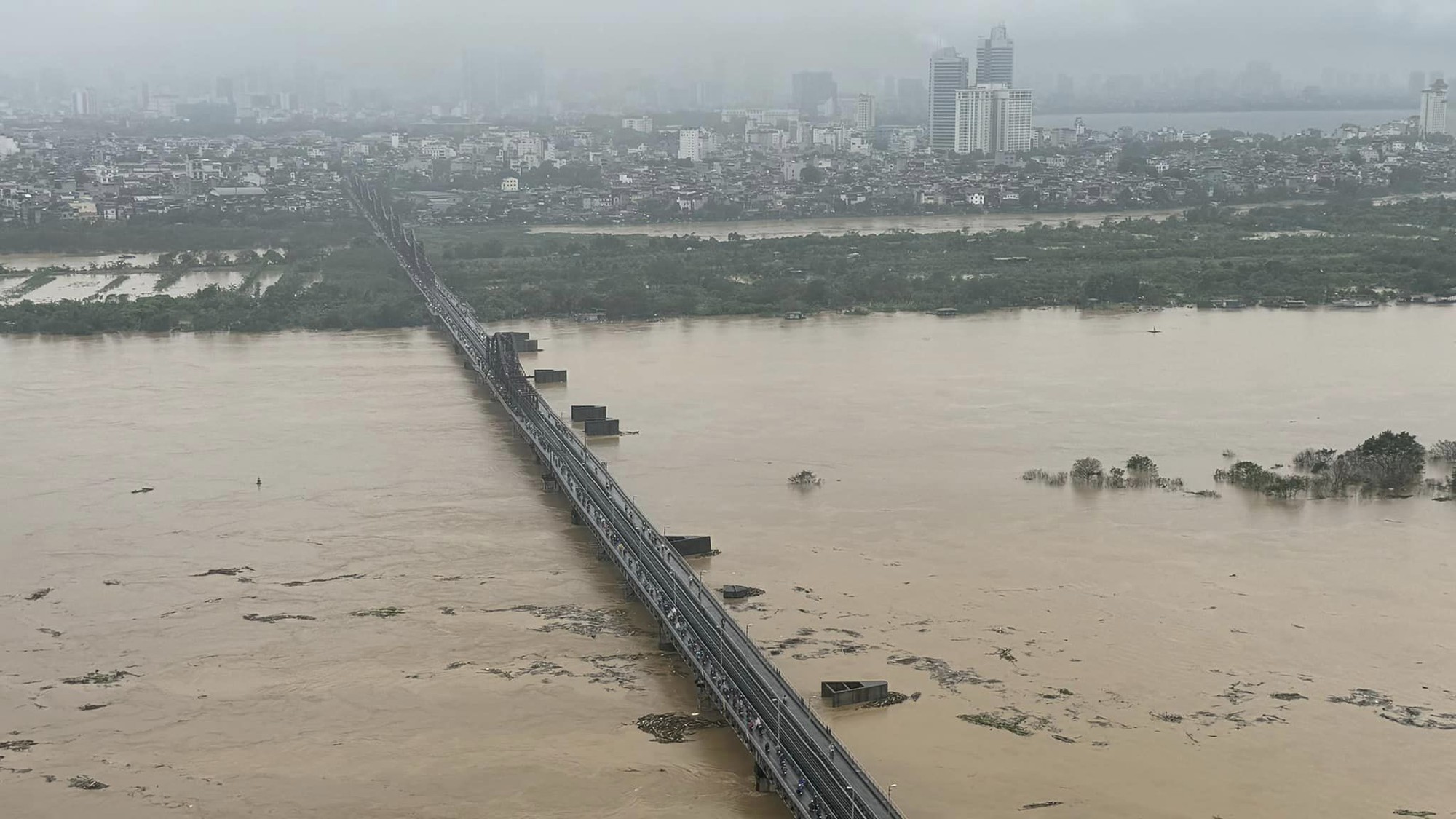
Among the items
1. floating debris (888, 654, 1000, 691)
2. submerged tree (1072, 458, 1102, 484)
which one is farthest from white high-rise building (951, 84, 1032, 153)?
floating debris (888, 654, 1000, 691)

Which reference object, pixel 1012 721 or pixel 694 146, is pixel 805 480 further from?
pixel 694 146

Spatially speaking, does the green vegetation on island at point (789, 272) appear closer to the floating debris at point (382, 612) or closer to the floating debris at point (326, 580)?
the floating debris at point (326, 580)

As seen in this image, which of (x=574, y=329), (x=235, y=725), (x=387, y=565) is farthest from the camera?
(x=574, y=329)

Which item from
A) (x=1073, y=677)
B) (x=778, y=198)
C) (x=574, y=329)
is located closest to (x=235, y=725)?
(x=1073, y=677)

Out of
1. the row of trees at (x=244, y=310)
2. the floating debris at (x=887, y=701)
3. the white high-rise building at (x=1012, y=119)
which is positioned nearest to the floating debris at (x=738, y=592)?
the floating debris at (x=887, y=701)

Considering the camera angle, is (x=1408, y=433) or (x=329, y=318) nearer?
(x=1408, y=433)

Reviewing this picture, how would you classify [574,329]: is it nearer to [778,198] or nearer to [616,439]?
[616,439]
